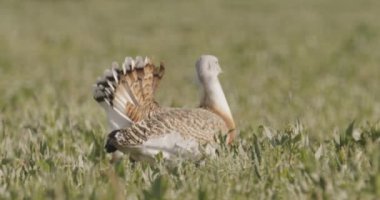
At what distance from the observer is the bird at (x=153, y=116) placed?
17.0 feet

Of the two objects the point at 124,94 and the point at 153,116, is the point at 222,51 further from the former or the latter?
the point at 153,116

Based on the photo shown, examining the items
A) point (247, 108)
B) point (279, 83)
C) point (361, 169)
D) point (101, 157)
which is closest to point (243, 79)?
point (279, 83)

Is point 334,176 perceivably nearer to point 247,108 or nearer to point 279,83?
point 247,108

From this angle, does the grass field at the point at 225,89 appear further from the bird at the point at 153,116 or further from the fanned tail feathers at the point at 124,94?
the fanned tail feathers at the point at 124,94

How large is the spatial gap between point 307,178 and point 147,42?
12.5 m

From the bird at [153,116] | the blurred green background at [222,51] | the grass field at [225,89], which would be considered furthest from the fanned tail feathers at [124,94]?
the blurred green background at [222,51]

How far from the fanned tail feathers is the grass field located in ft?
0.88

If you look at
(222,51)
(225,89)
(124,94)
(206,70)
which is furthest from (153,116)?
(222,51)

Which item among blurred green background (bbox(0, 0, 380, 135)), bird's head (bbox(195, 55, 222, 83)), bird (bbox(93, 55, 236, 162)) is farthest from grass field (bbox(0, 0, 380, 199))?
bird's head (bbox(195, 55, 222, 83))

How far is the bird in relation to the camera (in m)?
5.17

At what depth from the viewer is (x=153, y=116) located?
5.49 metres

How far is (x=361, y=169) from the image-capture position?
4.46m

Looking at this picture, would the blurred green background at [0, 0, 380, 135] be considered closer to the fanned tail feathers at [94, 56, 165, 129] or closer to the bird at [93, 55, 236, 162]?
the bird at [93, 55, 236, 162]

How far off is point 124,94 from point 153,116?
0.87 feet
